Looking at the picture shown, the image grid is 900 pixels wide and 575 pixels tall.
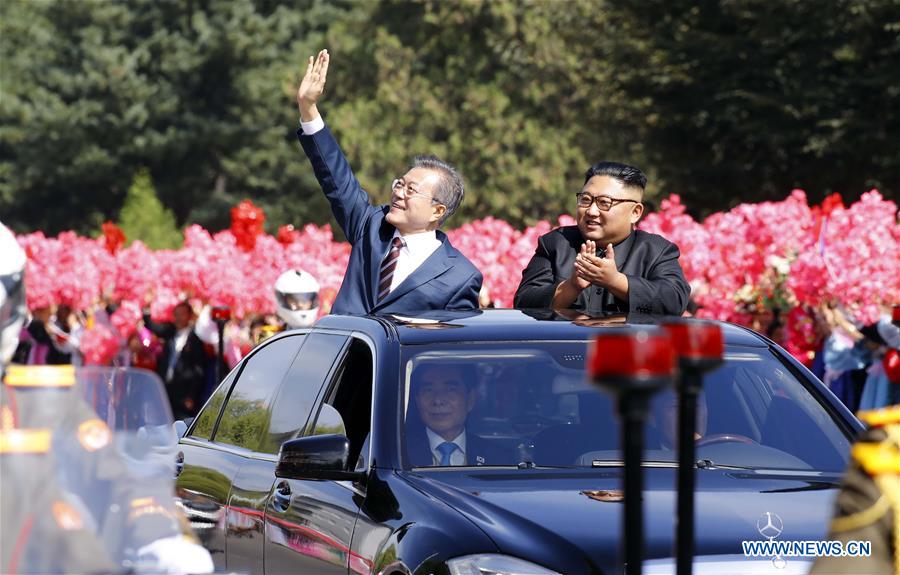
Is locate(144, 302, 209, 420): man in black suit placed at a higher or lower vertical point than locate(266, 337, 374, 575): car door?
lower

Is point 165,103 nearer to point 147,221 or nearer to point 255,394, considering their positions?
point 147,221

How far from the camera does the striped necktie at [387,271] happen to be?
26.3 ft

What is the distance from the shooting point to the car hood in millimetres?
5000

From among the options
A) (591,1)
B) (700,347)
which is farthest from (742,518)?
(591,1)

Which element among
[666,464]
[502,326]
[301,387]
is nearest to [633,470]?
[666,464]

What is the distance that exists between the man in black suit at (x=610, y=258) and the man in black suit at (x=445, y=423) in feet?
4.24

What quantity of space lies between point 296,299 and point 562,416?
7.97 m

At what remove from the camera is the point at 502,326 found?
629 centimetres

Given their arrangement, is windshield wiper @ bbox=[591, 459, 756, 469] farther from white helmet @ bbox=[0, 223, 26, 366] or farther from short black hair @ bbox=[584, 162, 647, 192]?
white helmet @ bbox=[0, 223, 26, 366]

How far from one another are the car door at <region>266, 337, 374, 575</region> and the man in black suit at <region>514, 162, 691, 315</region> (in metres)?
1.21

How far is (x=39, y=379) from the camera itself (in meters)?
3.60

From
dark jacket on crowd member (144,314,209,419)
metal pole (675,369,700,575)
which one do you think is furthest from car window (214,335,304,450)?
dark jacket on crowd member (144,314,209,419)

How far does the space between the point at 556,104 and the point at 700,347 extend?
50907mm

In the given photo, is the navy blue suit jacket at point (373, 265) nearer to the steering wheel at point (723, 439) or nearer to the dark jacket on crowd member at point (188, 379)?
the steering wheel at point (723, 439)
